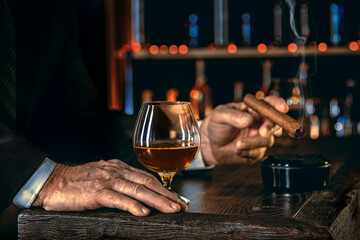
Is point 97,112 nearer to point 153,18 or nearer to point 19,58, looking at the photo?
point 19,58

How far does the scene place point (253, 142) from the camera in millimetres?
1334

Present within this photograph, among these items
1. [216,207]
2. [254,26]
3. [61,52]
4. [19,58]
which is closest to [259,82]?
[254,26]

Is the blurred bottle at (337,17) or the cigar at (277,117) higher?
the blurred bottle at (337,17)

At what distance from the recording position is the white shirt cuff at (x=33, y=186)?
96cm

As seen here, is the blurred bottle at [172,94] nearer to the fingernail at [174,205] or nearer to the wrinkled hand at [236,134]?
the wrinkled hand at [236,134]

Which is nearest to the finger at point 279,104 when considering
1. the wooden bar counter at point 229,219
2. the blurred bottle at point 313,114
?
the wooden bar counter at point 229,219

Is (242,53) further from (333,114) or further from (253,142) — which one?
(253,142)

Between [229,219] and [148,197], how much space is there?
0.16 meters

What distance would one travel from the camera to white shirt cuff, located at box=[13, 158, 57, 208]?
0.96 metres

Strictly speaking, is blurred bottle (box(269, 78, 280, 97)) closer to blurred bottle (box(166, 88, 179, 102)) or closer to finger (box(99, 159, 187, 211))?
blurred bottle (box(166, 88, 179, 102))

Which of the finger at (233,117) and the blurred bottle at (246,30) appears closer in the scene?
the finger at (233,117)

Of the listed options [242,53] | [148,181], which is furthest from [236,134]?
[242,53]

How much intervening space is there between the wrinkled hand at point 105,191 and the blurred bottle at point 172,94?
7.94 ft

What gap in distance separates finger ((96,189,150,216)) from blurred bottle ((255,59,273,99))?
8.02 feet
